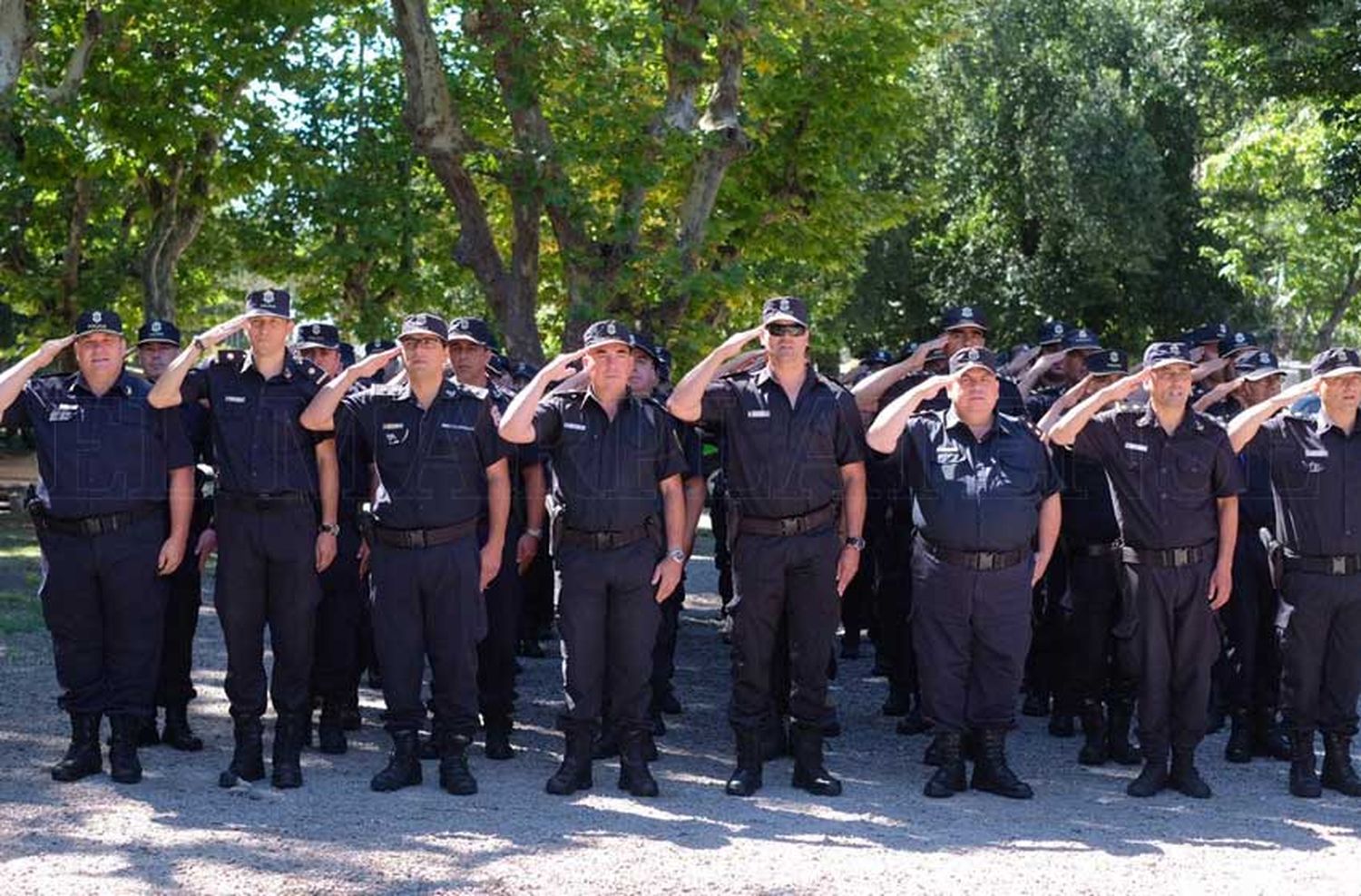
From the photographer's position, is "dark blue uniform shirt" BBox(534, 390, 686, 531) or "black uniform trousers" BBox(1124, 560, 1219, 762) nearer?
"dark blue uniform shirt" BBox(534, 390, 686, 531)

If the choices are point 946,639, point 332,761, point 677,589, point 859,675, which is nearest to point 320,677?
point 332,761

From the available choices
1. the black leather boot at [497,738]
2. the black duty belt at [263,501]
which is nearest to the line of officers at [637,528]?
the black duty belt at [263,501]

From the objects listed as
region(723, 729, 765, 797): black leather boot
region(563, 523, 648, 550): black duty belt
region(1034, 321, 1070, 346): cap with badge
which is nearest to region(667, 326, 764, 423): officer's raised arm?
region(563, 523, 648, 550): black duty belt

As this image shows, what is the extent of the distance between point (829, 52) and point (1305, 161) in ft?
26.6

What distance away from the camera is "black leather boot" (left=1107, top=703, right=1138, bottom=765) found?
8172 mm

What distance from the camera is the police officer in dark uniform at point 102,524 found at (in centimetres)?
723

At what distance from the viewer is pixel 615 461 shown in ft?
24.1

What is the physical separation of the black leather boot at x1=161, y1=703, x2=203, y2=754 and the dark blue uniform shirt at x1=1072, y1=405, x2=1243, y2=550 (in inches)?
171

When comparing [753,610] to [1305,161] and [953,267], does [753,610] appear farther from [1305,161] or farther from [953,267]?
[953,267]

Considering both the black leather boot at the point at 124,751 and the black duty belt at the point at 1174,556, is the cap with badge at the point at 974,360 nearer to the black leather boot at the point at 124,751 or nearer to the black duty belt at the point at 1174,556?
the black duty belt at the point at 1174,556

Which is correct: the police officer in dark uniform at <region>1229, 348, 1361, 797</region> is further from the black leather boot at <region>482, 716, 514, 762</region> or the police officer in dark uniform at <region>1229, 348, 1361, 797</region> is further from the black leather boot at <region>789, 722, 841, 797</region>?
the black leather boot at <region>482, 716, 514, 762</region>

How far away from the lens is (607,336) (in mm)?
7270

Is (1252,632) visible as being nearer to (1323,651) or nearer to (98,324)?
(1323,651)

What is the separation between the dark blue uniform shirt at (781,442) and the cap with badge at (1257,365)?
2.51 metres
